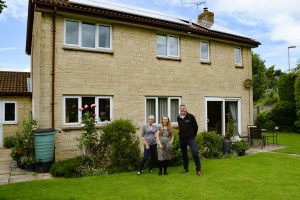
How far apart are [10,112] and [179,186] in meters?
13.1

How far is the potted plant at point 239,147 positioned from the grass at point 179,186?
2.18 meters

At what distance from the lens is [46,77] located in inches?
356

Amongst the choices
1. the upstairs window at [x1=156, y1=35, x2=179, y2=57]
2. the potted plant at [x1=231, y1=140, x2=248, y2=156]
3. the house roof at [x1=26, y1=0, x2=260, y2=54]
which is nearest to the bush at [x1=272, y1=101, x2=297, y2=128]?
the house roof at [x1=26, y1=0, x2=260, y2=54]

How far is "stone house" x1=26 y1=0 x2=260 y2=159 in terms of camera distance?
923 cm

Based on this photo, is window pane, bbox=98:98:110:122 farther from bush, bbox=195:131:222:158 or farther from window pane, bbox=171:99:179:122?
bush, bbox=195:131:222:158

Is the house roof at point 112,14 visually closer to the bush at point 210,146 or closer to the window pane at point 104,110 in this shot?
the window pane at point 104,110

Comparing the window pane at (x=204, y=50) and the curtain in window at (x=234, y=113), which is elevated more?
the window pane at (x=204, y=50)

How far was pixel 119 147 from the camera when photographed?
866cm

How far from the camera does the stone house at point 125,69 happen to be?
9.23m

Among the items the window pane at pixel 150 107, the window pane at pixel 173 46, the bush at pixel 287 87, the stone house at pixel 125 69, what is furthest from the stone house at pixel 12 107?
the bush at pixel 287 87

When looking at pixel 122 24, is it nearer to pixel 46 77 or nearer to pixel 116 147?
pixel 46 77

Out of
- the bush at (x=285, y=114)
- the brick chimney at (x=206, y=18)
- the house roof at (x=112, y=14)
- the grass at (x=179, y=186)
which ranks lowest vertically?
the grass at (x=179, y=186)

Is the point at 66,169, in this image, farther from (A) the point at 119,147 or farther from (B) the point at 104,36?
(B) the point at 104,36

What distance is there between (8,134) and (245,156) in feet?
44.3
